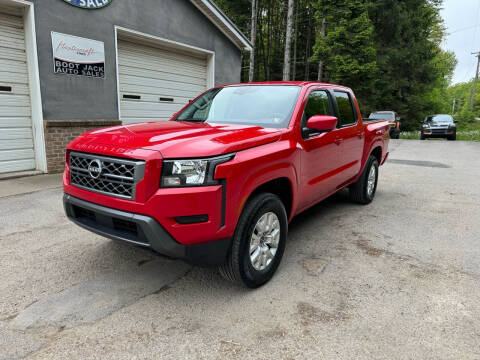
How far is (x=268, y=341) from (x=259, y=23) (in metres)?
34.7

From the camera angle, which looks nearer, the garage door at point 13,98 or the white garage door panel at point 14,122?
the garage door at point 13,98

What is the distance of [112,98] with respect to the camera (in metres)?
8.48

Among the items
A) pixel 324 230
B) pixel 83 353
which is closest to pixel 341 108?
pixel 324 230

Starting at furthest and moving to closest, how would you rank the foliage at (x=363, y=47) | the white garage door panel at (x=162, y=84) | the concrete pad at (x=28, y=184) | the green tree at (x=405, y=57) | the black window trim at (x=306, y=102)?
1. the green tree at (x=405, y=57)
2. the foliage at (x=363, y=47)
3. the white garage door panel at (x=162, y=84)
4. the concrete pad at (x=28, y=184)
5. the black window trim at (x=306, y=102)

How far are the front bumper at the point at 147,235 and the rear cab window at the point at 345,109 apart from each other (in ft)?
8.69

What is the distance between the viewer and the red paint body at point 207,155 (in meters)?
2.37

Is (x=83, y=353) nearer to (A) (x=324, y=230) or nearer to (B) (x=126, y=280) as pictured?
(B) (x=126, y=280)

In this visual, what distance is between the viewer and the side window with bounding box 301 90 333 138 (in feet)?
11.4

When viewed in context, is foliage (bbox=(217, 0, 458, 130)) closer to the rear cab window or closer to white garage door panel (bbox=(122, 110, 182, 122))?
white garage door panel (bbox=(122, 110, 182, 122))

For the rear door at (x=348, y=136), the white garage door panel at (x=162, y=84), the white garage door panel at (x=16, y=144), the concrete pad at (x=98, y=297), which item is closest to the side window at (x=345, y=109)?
the rear door at (x=348, y=136)

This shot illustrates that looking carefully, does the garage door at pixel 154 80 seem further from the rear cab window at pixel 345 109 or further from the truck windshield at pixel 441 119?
the truck windshield at pixel 441 119

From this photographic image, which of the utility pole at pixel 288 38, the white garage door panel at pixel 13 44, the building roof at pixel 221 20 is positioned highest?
the utility pole at pixel 288 38

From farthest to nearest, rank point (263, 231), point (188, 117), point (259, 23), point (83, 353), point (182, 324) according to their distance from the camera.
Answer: point (259, 23) < point (188, 117) < point (263, 231) < point (182, 324) < point (83, 353)

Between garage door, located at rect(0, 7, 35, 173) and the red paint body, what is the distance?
5195 millimetres
